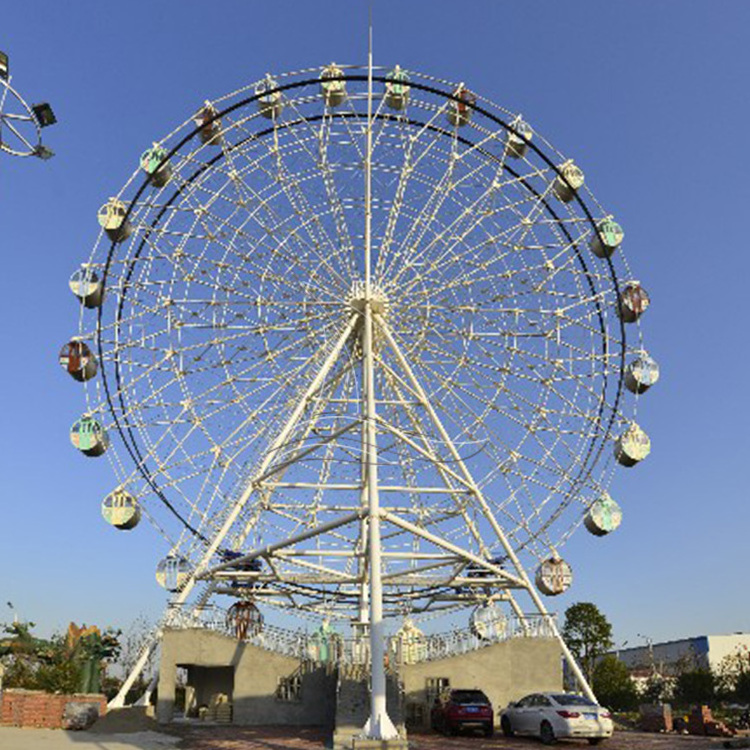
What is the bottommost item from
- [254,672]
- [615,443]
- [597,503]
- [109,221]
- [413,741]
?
[413,741]

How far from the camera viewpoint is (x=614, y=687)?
196 ft

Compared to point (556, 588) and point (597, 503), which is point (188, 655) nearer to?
point (556, 588)

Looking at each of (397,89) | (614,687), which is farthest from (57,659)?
(614,687)

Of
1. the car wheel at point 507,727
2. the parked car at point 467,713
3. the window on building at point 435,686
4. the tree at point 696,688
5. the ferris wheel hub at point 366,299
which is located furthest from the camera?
the tree at point 696,688

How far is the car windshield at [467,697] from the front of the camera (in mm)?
21562

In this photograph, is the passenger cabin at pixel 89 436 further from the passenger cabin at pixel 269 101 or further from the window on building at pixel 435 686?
the window on building at pixel 435 686

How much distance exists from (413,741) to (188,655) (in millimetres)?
8494

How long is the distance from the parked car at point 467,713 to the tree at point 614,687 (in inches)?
1641

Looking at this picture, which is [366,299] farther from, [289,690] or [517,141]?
[289,690]

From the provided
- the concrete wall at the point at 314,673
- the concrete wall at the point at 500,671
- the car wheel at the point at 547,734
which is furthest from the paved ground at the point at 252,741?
A: the concrete wall at the point at 500,671

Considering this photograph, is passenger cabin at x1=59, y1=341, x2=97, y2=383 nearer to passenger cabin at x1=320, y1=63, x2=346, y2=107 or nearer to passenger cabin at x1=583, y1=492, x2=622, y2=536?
passenger cabin at x1=320, y1=63, x2=346, y2=107

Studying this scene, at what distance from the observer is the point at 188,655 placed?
25062mm

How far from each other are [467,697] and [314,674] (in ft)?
19.4

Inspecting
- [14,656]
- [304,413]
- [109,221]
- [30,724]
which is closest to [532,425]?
[304,413]
